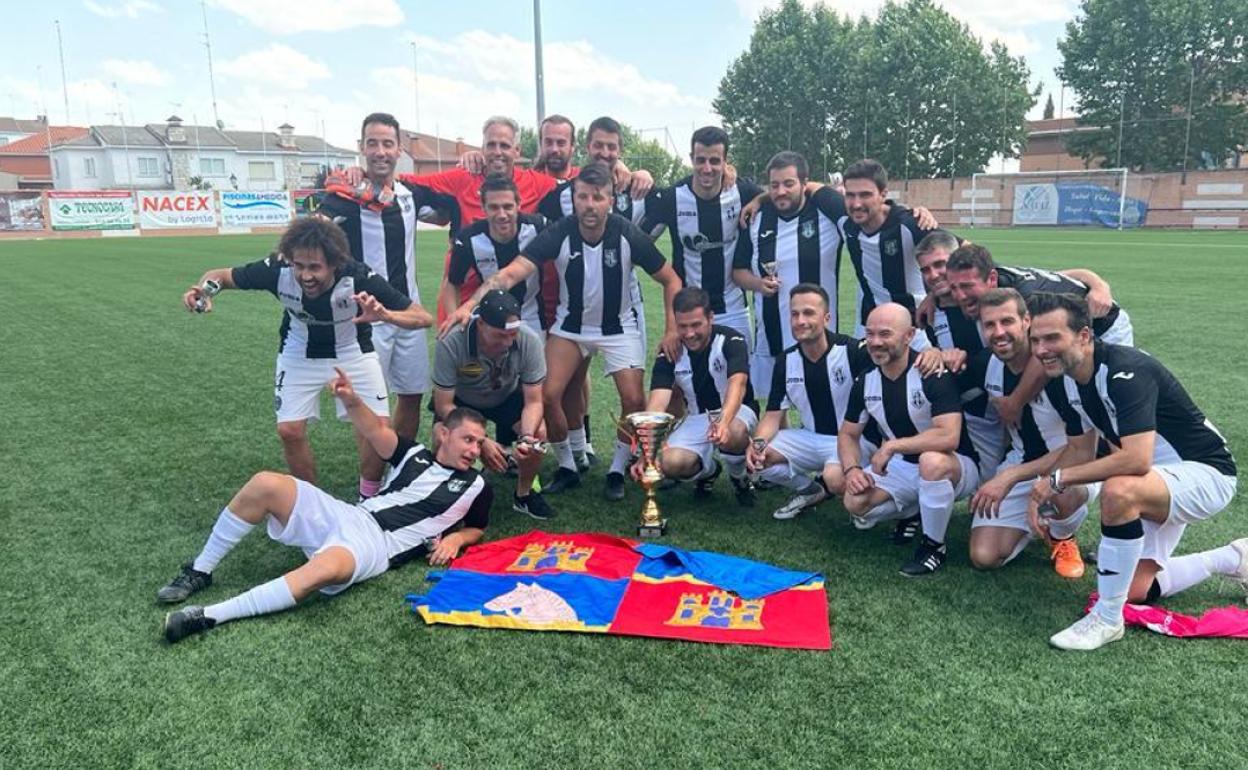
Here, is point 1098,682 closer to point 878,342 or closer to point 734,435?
point 878,342

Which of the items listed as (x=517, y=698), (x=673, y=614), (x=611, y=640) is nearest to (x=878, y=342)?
(x=673, y=614)

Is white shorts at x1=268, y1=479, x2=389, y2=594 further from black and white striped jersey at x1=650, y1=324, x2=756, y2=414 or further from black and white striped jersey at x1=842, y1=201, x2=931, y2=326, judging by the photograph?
black and white striped jersey at x1=842, y1=201, x2=931, y2=326

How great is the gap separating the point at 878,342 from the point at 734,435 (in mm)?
1107

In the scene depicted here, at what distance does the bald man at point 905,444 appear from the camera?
4.05 m

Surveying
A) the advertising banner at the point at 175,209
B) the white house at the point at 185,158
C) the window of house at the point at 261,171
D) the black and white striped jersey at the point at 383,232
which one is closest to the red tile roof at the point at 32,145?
the white house at the point at 185,158

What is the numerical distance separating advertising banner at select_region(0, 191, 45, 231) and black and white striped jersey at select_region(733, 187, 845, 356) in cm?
3886

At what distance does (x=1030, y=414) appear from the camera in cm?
400

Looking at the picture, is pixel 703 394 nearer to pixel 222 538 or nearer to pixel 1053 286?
pixel 1053 286

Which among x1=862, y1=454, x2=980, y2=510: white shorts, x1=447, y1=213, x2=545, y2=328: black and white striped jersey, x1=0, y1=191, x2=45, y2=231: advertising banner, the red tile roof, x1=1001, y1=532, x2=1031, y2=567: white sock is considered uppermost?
the red tile roof

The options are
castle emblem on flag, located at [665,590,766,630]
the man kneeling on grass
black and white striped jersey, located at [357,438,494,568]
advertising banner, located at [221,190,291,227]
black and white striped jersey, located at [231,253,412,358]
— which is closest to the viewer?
castle emblem on flag, located at [665,590,766,630]

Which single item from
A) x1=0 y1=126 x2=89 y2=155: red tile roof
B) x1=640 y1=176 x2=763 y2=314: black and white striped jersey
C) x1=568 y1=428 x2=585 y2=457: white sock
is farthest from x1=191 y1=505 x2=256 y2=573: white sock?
x1=0 y1=126 x2=89 y2=155: red tile roof

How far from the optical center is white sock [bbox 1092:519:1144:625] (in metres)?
3.29

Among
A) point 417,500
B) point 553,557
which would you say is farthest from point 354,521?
point 553,557

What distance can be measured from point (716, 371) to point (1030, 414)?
1792 millimetres
